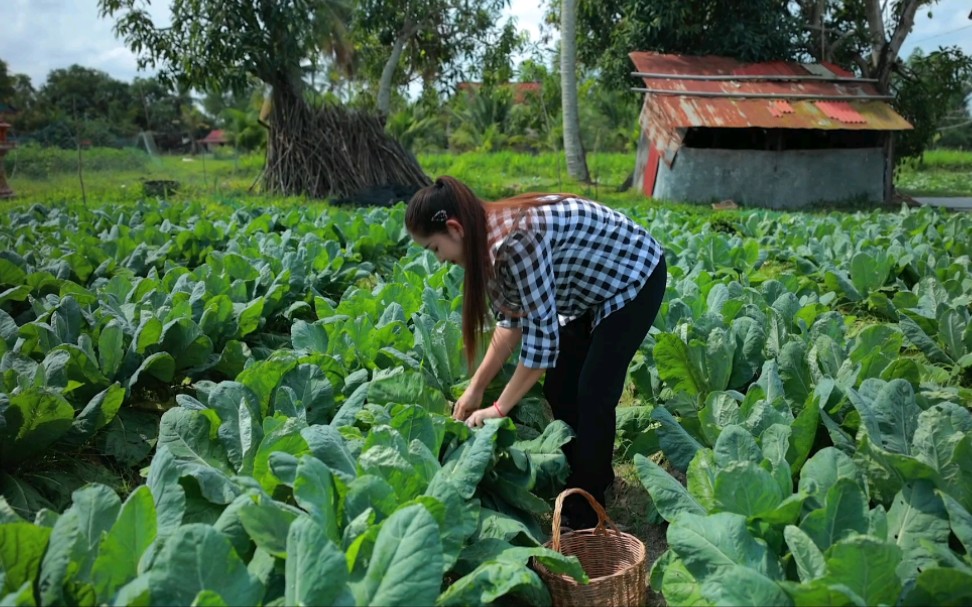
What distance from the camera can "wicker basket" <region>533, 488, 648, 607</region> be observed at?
226 centimetres

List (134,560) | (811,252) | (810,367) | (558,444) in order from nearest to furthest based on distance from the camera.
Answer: (134,560) → (558,444) → (810,367) → (811,252)

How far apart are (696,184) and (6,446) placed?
14.7 m

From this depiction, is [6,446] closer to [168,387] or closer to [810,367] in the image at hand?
[168,387]

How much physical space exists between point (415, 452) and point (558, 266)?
81cm

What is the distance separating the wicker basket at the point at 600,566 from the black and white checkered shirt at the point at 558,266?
57 centimetres

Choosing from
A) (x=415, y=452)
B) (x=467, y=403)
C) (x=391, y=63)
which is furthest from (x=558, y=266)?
(x=391, y=63)

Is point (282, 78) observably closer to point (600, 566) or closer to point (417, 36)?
point (417, 36)

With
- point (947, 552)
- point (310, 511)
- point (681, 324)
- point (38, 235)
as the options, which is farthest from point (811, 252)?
point (38, 235)

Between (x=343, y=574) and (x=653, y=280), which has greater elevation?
(x=653, y=280)

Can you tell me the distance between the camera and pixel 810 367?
3301 millimetres

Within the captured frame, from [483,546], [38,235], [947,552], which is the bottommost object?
[483,546]

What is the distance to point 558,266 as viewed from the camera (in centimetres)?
271

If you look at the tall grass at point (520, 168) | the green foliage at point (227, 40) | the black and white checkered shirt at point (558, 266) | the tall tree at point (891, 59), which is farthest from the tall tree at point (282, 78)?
the black and white checkered shirt at point (558, 266)

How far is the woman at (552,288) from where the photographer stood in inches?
98.3
